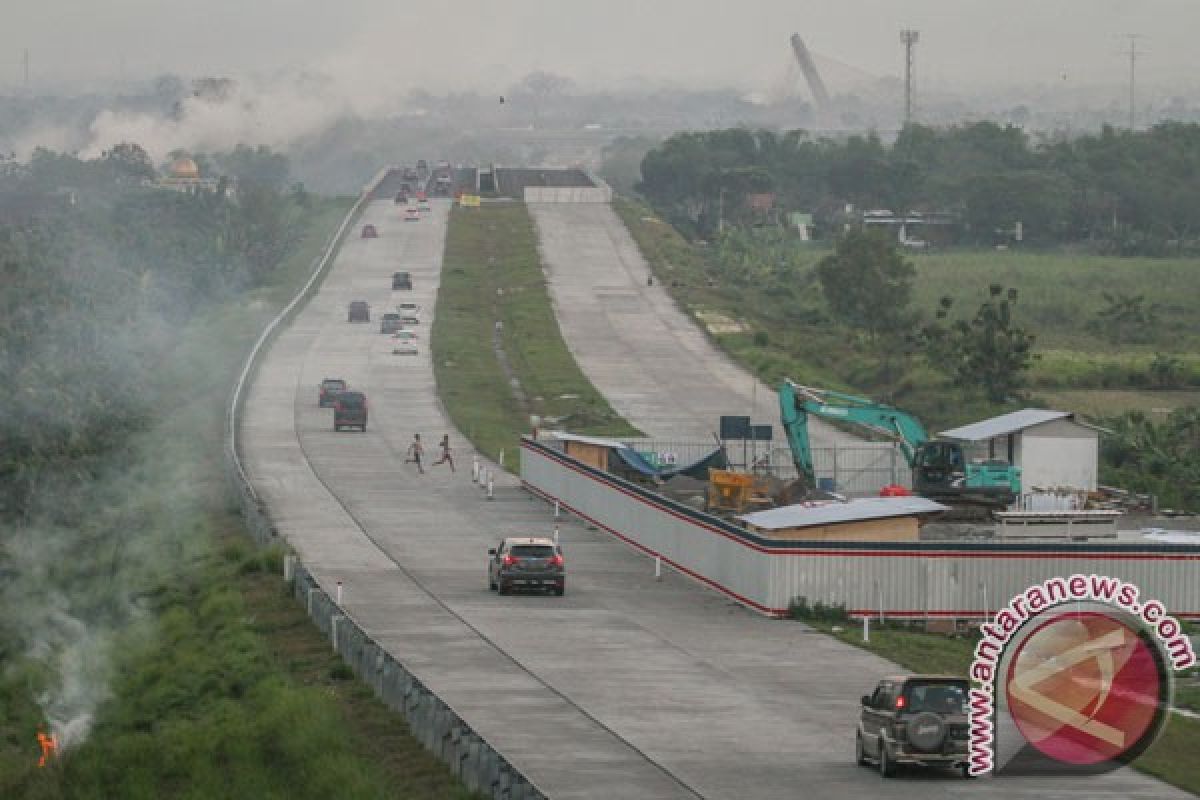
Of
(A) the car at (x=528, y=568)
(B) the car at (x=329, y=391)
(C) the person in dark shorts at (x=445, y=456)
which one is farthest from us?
(B) the car at (x=329, y=391)

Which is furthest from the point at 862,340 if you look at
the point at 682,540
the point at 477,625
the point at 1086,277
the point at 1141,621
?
the point at 1141,621

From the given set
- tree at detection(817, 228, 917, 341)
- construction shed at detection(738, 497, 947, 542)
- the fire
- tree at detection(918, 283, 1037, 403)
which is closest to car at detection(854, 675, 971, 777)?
the fire

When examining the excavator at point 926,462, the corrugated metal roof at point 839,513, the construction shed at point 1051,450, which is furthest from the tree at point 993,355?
the corrugated metal roof at point 839,513

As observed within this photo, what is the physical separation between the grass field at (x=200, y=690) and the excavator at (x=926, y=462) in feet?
53.9

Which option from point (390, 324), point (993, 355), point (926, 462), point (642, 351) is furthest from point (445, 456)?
point (390, 324)

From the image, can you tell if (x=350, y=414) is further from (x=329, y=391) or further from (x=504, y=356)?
→ (x=504, y=356)

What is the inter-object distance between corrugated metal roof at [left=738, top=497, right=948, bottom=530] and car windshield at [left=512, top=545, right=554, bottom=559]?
Result: 482 cm

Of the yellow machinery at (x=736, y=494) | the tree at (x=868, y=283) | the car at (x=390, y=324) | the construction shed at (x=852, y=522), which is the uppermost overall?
the tree at (x=868, y=283)

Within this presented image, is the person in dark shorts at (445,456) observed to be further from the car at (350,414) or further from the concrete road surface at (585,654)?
the car at (350,414)

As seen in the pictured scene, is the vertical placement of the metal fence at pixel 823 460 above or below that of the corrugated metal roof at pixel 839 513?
below

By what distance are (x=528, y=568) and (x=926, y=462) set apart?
573 inches

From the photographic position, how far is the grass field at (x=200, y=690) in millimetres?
39531

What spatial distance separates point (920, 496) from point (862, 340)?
76.2 metres

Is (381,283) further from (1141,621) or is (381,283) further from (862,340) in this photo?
(1141,621)
